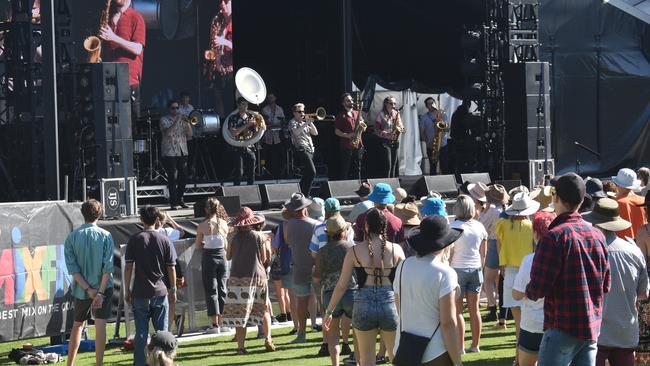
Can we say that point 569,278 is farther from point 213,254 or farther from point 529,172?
point 529,172

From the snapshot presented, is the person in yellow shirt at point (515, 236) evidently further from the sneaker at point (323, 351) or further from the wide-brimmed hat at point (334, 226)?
the sneaker at point (323, 351)

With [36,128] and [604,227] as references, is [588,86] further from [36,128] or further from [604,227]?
[604,227]

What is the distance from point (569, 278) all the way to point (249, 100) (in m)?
15.6

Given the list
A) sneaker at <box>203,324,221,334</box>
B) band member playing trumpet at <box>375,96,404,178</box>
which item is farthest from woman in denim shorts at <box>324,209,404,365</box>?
band member playing trumpet at <box>375,96,404,178</box>

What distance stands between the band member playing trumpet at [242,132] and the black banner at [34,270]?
818 centimetres

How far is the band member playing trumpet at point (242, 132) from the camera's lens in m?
21.7

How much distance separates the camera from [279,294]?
49.2ft

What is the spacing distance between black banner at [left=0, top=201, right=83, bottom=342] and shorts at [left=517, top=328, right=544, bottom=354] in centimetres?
625

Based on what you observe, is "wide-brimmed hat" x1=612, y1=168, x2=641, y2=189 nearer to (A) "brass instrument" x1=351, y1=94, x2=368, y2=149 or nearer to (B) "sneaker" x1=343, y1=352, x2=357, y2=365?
(B) "sneaker" x1=343, y1=352, x2=357, y2=365

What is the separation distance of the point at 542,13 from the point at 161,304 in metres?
16.9

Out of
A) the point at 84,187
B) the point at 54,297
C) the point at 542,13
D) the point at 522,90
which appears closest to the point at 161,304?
the point at 54,297

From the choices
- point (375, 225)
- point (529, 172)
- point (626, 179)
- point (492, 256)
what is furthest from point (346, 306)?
point (529, 172)

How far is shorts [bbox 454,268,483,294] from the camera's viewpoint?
39.8 feet

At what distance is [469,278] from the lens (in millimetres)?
12180
